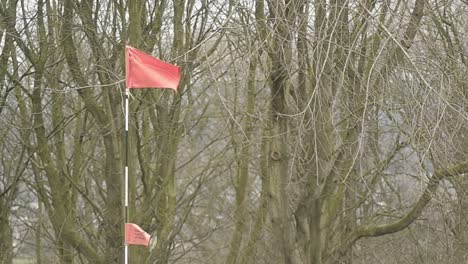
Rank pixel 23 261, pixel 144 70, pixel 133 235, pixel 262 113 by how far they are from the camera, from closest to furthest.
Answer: pixel 144 70 → pixel 133 235 → pixel 262 113 → pixel 23 261

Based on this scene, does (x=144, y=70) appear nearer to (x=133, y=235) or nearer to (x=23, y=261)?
(x=133, y=235)

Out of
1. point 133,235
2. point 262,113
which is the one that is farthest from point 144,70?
point 262,113

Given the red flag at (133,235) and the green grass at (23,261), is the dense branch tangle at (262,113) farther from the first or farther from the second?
the green grass at (23,261)

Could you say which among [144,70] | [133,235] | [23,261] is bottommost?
[23,261]

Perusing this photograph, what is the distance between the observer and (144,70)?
8.62 meters

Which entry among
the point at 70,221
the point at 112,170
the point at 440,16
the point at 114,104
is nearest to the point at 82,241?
the point at 70,221

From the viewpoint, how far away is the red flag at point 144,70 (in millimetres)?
8375

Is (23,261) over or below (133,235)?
below

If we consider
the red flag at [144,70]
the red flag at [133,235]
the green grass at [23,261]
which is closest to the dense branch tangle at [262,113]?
the red flag at [144,70]

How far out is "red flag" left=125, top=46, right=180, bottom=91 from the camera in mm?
8375

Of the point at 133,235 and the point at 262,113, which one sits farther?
the point at 262,113

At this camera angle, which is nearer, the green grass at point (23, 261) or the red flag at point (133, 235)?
the red flag at point (133, 235)

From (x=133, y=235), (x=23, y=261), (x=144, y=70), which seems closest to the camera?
(x=144, y=70)

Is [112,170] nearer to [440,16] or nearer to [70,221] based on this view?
[70,221]
